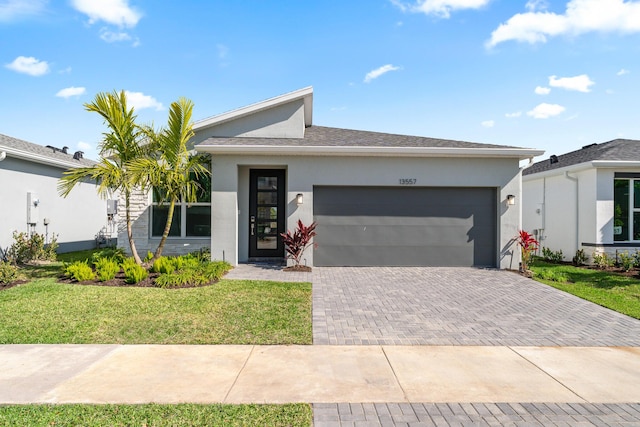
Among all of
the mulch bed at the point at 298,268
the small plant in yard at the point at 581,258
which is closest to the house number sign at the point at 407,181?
the mulch bed at the point at 298,268

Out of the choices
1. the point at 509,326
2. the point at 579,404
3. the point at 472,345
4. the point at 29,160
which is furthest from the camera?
the point at 29,160

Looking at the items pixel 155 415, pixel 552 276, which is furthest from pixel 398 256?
pixel 155 415

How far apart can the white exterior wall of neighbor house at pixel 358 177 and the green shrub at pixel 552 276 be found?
0.90m

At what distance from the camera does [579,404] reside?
3236mm

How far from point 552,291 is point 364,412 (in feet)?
23.2

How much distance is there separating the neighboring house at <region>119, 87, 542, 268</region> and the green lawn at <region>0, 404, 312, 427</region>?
7.29 m

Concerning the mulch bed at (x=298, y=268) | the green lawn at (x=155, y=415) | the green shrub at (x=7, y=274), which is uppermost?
the green shrub at (x=7, y=274)

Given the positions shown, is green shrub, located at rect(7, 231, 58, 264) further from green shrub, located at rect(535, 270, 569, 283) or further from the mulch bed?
green shrub, located at rect(535, 270, 569, 283)

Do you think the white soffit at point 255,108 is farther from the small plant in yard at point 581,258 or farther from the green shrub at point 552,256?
the green shrub at point 552,256

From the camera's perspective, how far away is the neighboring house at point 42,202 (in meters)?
11.1

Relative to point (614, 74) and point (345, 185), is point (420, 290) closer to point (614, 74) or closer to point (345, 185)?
point (345, 185)

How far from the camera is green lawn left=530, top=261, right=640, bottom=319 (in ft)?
22.8

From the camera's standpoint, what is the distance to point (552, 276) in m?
9.34

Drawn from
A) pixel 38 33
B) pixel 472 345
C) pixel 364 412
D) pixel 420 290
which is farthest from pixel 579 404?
pixel 38 33
